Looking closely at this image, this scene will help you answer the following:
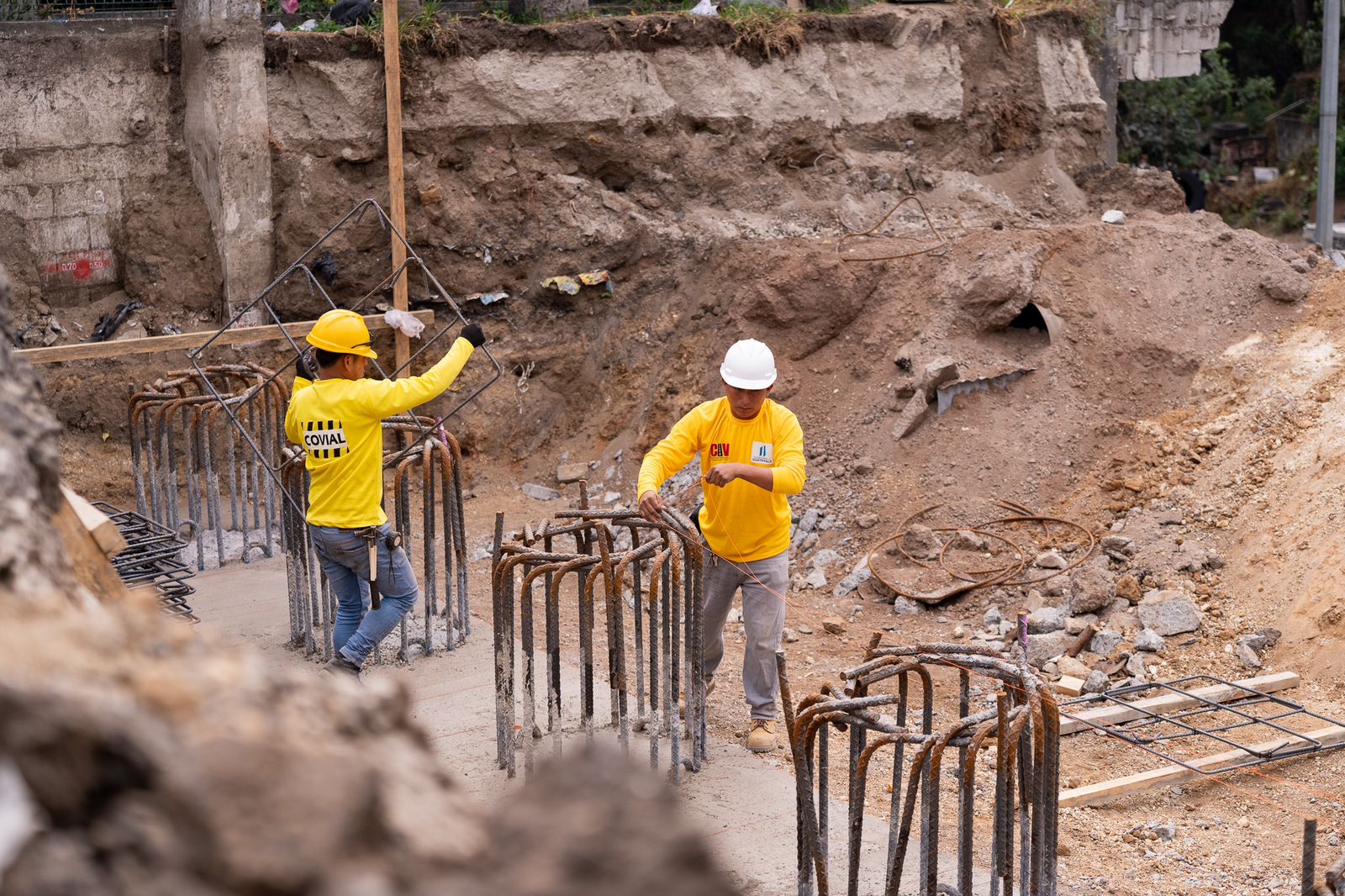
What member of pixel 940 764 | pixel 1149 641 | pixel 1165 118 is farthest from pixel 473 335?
pixel 1165 118

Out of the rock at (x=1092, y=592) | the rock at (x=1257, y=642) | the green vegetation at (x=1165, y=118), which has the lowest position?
the rock at (x=1257, y=642)

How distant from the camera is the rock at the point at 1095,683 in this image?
7839 millimetres

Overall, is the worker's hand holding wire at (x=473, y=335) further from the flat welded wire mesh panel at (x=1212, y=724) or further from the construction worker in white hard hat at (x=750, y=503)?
the flat welded wire mesh panel at (x=1212, y=724)

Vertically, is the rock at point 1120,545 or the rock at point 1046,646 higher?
the rock at point 1120,545

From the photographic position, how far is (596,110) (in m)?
13.1

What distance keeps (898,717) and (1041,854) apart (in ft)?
2.80

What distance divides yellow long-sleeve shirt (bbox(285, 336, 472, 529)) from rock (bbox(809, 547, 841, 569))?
404 centimetres

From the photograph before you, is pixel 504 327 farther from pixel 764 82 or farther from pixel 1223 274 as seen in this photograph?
pixel 1223 274

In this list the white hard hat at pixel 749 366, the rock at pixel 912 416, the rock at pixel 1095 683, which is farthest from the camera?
the rock at pixel 912 416

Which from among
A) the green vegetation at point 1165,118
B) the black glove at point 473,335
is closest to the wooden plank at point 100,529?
the black glove at point 473,335

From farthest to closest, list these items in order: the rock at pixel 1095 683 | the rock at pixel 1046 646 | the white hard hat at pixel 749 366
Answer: the rock at pixel 1046 646, the rock at pixel 1095 683, the white hard hat at pixel 749 366

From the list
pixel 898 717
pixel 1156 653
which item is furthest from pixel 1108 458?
pixel 898 717

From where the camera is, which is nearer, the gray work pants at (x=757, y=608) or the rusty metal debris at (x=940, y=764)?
the rusty metal debris at (x=940, y=764)

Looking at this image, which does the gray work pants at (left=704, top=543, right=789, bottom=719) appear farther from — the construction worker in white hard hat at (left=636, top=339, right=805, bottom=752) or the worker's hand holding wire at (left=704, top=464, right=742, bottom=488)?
the worker's hand holding wire at (left=704, top=464, right=742, bottom=488)
